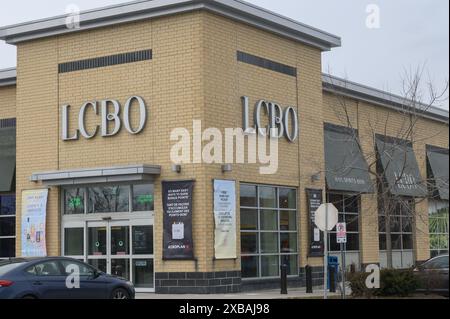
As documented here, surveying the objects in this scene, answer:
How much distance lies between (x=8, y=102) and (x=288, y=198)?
1146 cm

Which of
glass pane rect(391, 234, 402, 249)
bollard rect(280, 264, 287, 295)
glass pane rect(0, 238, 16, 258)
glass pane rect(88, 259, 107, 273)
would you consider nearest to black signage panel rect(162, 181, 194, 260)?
glass pane rect(88, 259, 107, 273)

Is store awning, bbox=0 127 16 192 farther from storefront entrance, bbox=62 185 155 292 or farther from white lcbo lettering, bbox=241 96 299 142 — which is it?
white lcbo lettering, bbox=241 96 299 142

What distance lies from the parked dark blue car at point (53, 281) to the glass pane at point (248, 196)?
6.81 meters

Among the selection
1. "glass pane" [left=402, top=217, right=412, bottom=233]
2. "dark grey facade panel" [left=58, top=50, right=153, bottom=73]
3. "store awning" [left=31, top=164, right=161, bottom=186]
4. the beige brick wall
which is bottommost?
"glass pane" [left=402, top=217, right=412, bottom=233]

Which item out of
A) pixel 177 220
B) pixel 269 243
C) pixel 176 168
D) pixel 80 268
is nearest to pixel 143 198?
pixel 177 220

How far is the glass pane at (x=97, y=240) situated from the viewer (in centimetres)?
2652

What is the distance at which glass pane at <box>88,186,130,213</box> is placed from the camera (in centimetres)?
2627

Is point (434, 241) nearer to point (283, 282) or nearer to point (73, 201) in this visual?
point (283, 282)

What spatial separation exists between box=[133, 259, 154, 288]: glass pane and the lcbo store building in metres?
0.05


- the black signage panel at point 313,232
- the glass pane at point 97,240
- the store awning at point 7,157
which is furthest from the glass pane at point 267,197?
the store awning at point 7,157

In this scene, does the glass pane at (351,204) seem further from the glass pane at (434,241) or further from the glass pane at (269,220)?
the glass pane at (434,241)

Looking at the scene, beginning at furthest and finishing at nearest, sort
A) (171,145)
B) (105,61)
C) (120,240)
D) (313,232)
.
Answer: (313,232), (105,61), (120,240), (171,145)

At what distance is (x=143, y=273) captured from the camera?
84.3 ft

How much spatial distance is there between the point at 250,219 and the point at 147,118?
4736 millimetres
